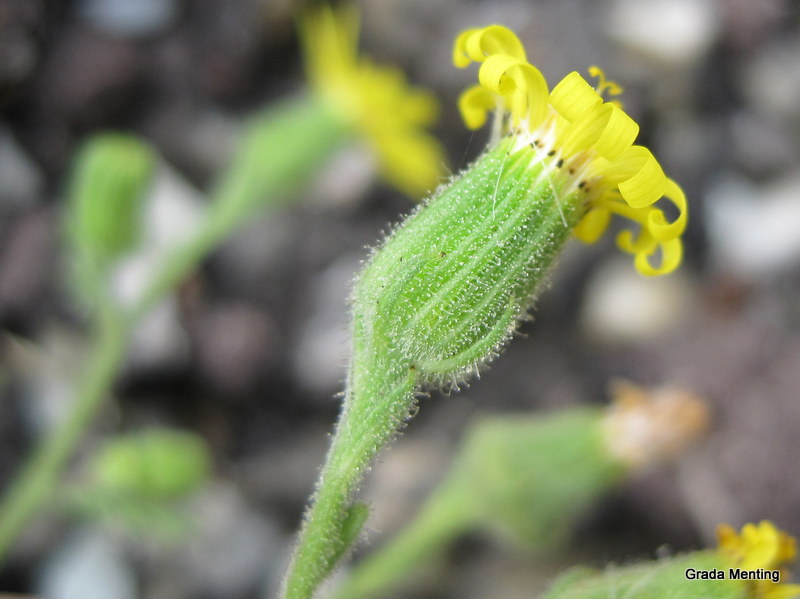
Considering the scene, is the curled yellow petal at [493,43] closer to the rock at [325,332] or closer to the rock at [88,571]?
the rock at [325,332]

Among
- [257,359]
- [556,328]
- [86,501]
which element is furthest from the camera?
[556,328]

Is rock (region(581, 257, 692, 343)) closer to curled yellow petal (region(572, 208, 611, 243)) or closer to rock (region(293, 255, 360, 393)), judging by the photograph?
rock (region(293, 255, 360, 393))

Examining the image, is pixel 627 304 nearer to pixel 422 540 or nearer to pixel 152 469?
pixel 422 540

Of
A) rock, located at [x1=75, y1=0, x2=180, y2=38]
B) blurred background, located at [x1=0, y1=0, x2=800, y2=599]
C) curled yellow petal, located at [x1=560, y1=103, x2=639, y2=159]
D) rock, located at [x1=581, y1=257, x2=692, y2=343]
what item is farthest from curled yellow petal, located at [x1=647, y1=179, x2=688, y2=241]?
rock, located at [x1=75, y1=0, x2=180, y2=38]

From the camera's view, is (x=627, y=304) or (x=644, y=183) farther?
(x=627, y=304)

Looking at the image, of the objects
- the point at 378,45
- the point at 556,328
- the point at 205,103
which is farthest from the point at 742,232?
the point at 205,103

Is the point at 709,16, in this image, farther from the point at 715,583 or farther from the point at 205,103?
the point at 715,583

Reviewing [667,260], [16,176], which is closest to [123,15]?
[16,176]

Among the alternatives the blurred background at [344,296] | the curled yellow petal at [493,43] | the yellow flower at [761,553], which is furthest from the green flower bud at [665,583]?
the blurred background at [344,296]
